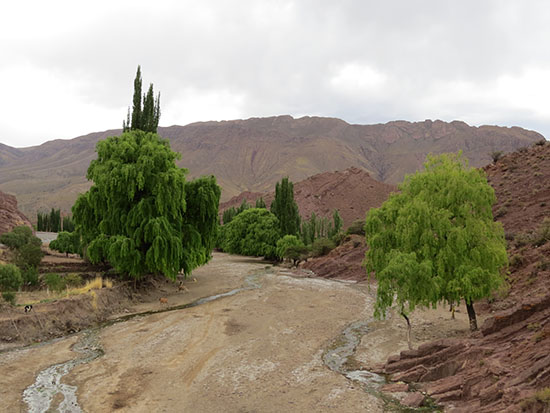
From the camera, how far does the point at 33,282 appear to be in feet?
94.9

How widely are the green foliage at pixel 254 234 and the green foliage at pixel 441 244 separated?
48937mm

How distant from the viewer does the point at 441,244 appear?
1819 cm

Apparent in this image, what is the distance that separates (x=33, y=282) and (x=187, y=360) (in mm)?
17916

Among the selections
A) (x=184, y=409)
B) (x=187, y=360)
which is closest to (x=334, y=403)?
(x=184, y=409)

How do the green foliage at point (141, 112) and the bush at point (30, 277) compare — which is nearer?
the bush at point (30, 277)

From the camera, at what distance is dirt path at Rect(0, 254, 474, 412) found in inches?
513

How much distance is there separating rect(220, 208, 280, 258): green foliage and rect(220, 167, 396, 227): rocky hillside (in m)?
44.1

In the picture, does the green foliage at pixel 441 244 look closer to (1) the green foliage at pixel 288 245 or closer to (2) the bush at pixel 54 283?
(2) the bush at pixel 54 283

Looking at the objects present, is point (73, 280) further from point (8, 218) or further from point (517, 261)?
point (8, 218)

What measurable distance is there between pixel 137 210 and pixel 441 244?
2078cm

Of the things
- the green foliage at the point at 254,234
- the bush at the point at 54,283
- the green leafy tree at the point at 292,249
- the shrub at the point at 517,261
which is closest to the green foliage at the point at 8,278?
the bush at the point at 54,283

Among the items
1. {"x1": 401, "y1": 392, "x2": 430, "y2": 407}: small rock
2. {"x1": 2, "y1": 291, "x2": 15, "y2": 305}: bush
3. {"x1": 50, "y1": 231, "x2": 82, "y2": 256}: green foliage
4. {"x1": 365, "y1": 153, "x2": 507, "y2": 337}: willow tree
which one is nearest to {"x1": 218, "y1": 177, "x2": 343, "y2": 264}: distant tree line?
{"x1": 50, "y1": 231, "x2": 82, "y2": 256}: green foliage

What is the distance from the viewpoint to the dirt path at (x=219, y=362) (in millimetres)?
13025

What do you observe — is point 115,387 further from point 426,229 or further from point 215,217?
point 215,217
